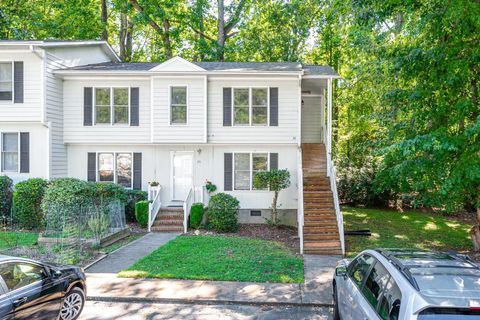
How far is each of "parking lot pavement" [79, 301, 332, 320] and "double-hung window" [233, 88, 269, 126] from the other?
32.4ft

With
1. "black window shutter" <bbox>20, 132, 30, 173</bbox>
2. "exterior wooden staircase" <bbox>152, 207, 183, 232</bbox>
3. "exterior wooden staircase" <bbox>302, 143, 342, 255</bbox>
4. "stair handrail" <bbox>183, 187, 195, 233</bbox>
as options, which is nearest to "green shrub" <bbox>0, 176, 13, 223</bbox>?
"black window shutter" <bbox>20, 132, 30, 173</bbox>

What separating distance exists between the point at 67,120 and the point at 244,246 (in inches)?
395

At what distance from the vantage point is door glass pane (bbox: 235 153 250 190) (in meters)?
16.1

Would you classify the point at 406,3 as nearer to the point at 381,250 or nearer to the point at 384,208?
the point at 381,250

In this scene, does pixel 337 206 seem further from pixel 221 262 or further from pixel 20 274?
pixel 20 274

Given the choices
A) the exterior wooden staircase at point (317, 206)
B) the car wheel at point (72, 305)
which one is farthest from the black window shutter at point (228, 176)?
the car wheel at point (72, 305)

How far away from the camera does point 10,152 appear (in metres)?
15.6

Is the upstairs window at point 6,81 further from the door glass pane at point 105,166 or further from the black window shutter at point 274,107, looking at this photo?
the black window shutter at point 274,107

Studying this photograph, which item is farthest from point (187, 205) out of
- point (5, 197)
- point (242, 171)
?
point (5, 197)

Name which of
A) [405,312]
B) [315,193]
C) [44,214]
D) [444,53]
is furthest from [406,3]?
[44,214]

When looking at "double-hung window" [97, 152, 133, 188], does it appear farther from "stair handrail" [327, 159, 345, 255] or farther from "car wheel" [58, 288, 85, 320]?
"car wheel" [58, 288, 85, 320]

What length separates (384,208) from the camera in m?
20.8

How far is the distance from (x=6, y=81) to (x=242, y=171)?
10.6 meters

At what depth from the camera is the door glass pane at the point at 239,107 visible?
15953 mm
